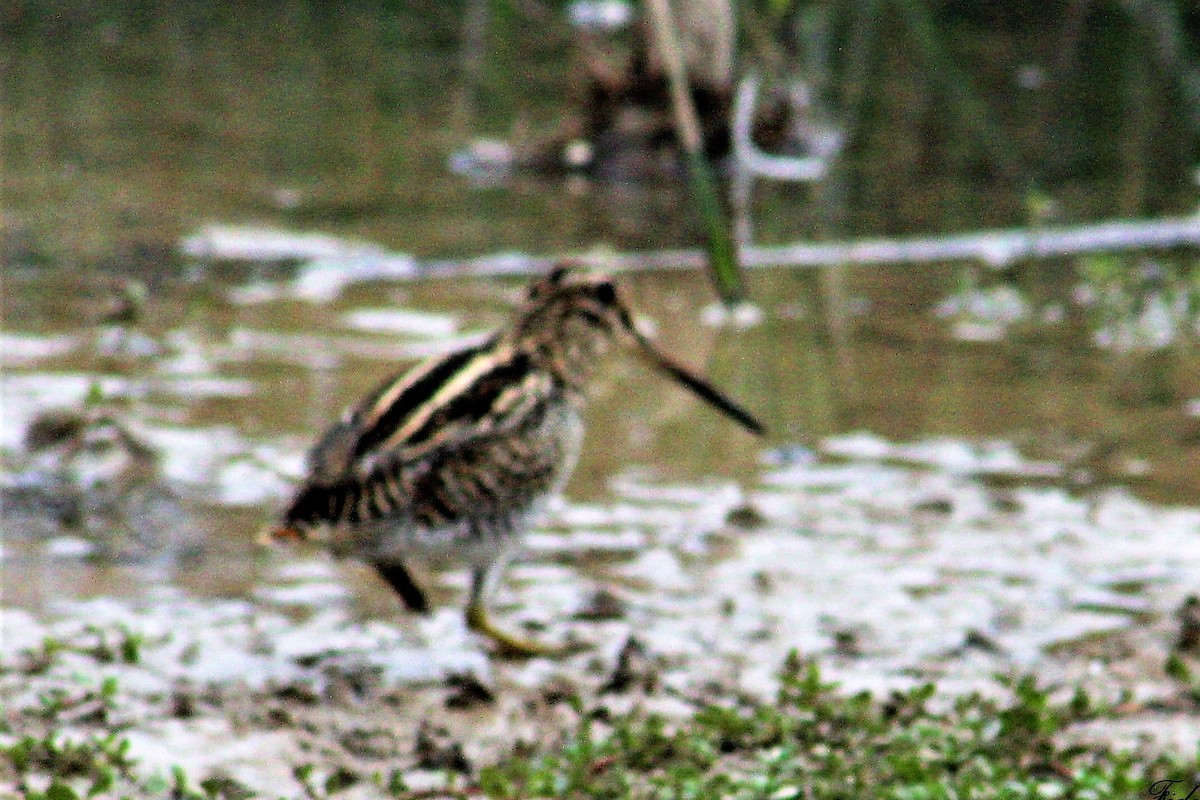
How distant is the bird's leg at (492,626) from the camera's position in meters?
5.30

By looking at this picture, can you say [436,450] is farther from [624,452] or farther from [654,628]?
[624,452]

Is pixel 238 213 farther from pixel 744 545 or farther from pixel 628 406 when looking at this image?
pixel 744 545

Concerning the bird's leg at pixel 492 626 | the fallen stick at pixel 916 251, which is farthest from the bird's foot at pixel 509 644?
the fallen stick at pixel 916 251

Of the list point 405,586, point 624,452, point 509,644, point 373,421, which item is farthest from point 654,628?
point 624,452

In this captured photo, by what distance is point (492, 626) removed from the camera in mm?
5355

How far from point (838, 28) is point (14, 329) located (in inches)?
547

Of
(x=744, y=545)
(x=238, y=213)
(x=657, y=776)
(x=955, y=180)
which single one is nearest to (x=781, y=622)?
A: (x=744, y=545)

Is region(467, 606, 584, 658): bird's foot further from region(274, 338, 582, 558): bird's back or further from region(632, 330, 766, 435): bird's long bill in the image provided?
region(632, 330, 766, 435): bird's long bill

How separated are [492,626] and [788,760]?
1160mm

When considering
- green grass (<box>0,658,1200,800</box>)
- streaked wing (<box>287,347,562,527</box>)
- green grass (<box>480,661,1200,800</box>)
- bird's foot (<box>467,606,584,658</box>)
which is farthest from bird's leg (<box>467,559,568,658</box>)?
green grass (<box>480,661,1200,800</box>)

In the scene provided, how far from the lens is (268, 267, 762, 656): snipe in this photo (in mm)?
5062

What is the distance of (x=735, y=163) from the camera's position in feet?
45.8

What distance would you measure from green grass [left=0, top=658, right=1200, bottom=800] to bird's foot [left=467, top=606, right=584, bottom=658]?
15.8 inches

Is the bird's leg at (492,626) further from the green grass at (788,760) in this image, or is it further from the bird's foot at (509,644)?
the green grass at (788,760)
